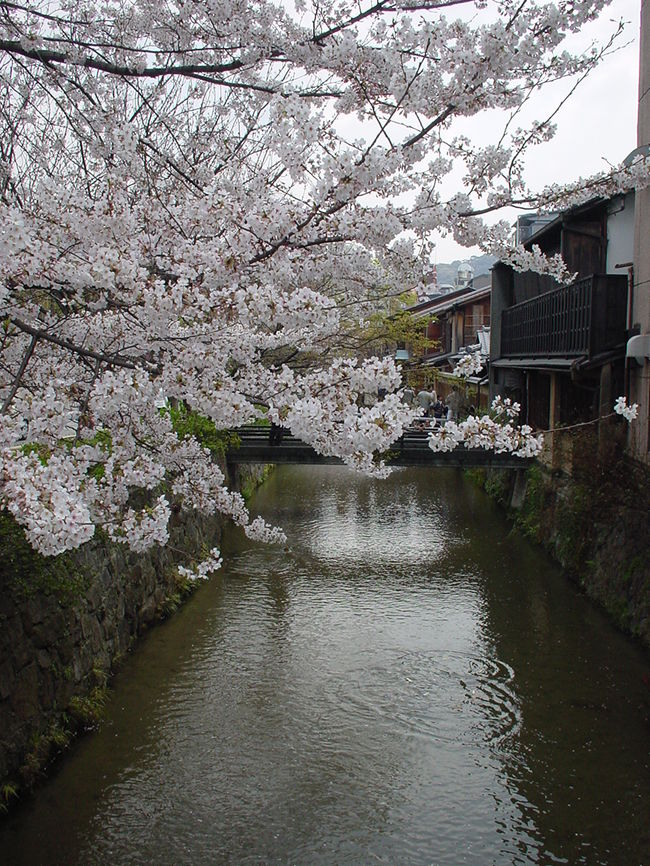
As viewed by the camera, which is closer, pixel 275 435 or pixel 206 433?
pixel 206 433

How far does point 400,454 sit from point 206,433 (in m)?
3.90

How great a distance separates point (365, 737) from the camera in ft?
26.0

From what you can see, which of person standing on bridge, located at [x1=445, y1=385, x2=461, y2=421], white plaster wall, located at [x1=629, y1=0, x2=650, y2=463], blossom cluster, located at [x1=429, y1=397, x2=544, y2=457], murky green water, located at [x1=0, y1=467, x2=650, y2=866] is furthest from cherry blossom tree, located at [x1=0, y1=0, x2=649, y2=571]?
person standing on bridge, located at [x1=445, y1=385, x2=461, y2=421]

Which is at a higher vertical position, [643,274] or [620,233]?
[620,233]

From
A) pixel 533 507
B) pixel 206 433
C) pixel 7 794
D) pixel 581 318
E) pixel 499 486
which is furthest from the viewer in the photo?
pixel 499 486

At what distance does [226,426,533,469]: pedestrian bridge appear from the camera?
48.2 feet

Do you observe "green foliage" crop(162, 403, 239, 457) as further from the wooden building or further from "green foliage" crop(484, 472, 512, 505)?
"green foliage" crop(484, 472, 512, 505)

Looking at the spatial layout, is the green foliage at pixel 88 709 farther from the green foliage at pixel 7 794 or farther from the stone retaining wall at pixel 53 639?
the green foliage at pixel 7 794

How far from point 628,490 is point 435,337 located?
2662cm

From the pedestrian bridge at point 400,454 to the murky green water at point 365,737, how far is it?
99.6 inches

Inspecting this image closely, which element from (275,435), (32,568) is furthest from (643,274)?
(32,568)

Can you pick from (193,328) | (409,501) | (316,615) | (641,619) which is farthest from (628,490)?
(409,501)

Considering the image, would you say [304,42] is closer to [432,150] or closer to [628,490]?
[432,150]

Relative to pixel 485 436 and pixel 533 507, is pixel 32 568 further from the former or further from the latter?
pixel 533 507
